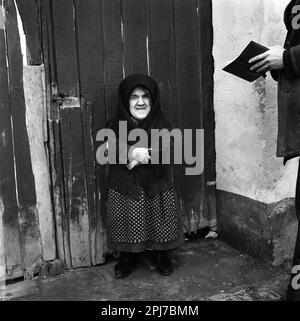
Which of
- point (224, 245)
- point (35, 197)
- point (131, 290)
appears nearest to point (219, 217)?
point (224, 245)

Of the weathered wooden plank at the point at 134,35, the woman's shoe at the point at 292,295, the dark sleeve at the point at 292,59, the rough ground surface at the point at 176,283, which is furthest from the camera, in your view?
the weathered wooden plank at the point at 134,35

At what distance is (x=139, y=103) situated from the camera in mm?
2576

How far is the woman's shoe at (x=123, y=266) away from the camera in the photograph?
267cm

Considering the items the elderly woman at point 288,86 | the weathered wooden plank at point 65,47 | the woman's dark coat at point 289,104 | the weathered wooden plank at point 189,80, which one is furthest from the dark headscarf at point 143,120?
the woman's dark coat at point 289,104

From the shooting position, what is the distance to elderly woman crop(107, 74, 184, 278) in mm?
2562

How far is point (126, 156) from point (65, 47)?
778 millimetres

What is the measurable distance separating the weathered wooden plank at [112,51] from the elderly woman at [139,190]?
0.59 ft

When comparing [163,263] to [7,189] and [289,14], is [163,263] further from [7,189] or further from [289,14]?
[289,14]

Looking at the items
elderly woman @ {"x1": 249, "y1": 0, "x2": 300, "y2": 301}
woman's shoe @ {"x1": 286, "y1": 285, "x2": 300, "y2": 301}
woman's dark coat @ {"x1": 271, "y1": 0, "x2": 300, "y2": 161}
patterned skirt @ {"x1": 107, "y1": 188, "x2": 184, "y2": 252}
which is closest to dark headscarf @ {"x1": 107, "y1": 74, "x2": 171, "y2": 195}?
patterned skirt @ {"x1": 107, "y1": 188, "x2": 184, "y2": 252}

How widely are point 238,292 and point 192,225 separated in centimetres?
79

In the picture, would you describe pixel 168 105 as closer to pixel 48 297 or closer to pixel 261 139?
pixel 261 139

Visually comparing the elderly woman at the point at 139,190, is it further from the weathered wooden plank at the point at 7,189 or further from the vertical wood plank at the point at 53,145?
the weathered wooden plank at the point at 7,189

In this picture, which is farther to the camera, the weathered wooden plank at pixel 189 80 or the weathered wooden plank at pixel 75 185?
the weathered wooden plank at pixel 189 80
